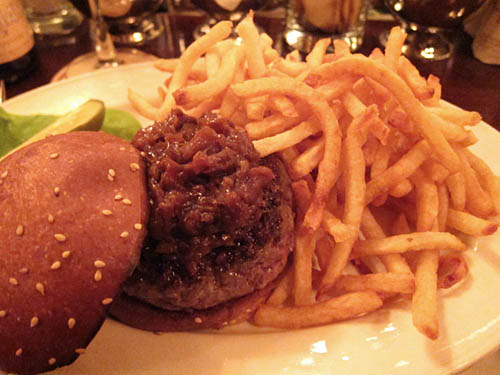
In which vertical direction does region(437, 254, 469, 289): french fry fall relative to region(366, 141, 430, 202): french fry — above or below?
below

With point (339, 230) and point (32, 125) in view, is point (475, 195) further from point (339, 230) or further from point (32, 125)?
point (32, 125)

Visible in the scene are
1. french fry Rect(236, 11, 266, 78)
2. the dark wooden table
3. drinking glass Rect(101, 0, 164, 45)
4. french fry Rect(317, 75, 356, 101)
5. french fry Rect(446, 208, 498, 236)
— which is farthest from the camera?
drinking glass Rect(101, 0, 164, 45)

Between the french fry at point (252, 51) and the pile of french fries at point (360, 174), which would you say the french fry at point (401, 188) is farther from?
the french fry at point (252, 51)

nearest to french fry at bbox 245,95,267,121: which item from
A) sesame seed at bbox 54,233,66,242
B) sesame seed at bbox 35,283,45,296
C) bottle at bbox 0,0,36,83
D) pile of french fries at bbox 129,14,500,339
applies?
pile of french fries at bbox 129,14,500,339

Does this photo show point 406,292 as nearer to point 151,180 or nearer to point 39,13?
point 151,180

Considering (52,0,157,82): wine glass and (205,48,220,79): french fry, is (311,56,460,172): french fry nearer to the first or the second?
(205,48,220,79): french fry

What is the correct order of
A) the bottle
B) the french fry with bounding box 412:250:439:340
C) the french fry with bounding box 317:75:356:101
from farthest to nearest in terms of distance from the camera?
the bottle → the french fry with bounding box 317:75:356:101 → the french fry with bounding box 412:250:439:340

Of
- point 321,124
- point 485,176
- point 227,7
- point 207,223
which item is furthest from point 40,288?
point 227,7
